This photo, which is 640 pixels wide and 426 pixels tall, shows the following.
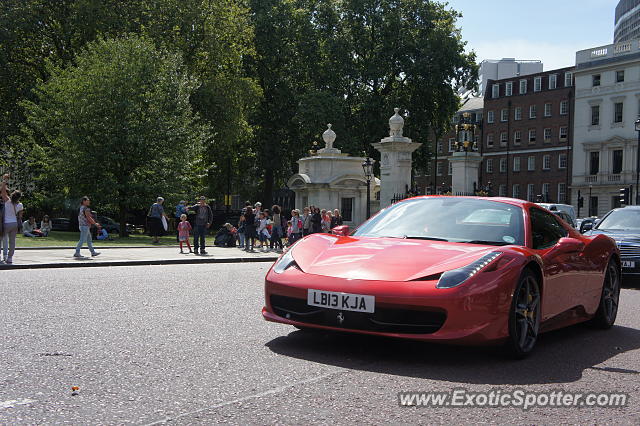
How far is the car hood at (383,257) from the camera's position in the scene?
18.7 ft

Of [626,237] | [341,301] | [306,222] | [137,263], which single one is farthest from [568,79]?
[341,301]

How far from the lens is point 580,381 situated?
5.25 m

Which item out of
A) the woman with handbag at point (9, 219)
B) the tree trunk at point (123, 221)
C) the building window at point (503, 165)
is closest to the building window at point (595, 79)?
the building window at point (503, 165)

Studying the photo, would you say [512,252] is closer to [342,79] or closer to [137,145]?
[137,145]

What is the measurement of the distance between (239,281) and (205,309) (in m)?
4.15

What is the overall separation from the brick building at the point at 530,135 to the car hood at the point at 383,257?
7198cm

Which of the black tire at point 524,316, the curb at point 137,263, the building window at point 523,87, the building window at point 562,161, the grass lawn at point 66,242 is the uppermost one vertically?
the building window at point 523,87

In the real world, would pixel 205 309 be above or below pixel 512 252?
below

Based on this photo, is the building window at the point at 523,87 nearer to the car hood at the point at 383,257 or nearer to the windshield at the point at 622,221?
the windshield at the point at 622,221

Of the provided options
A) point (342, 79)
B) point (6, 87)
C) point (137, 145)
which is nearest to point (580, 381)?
point (137, 145)

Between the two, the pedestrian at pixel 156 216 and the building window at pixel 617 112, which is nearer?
the pedestrian at pixel 156 216

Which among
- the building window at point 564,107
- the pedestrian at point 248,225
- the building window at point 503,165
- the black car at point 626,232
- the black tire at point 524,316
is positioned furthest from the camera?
the building window at point 503,165

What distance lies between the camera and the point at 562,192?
7812 cm

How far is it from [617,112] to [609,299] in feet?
222
